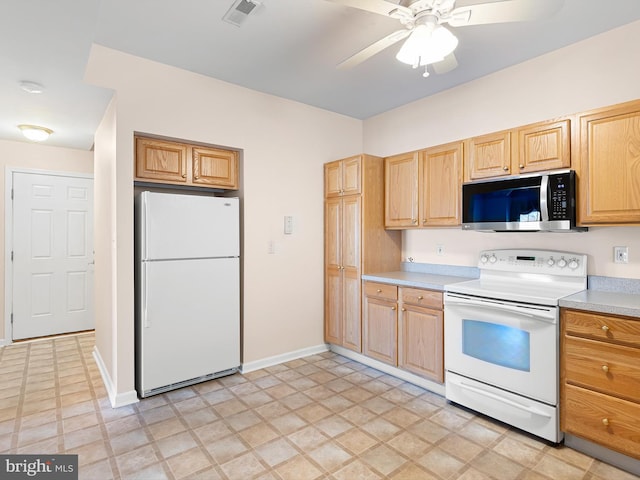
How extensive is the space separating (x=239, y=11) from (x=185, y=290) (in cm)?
213

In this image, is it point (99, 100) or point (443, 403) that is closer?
point (443, 403)

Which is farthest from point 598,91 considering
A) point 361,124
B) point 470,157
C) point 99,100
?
point 99,100

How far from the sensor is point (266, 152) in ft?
11.6

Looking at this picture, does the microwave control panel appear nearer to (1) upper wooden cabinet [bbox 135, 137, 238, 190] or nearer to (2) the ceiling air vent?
(2) the ceiling air vent

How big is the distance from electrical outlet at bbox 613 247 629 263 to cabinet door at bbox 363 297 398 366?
163cm

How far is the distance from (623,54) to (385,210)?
210 centimetres

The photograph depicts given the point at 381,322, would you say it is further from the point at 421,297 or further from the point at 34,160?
the point at 34,160

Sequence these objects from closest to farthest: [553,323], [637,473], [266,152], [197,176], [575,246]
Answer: [637,473] → [553,323] → [575,246] → [197,176] → [266,152]

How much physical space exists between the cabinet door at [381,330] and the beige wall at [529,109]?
737mm

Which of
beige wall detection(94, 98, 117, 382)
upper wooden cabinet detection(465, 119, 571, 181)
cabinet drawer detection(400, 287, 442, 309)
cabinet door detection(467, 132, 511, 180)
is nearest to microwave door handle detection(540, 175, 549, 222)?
upper wooden cabinet detection(465, 119, 571, 181)

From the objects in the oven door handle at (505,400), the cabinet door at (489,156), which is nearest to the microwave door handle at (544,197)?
the cabinet door at (489,156)

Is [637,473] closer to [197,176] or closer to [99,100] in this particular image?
[197,176]

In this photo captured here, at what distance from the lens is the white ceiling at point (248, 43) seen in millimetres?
2146

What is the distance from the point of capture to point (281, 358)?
3.65 meters
